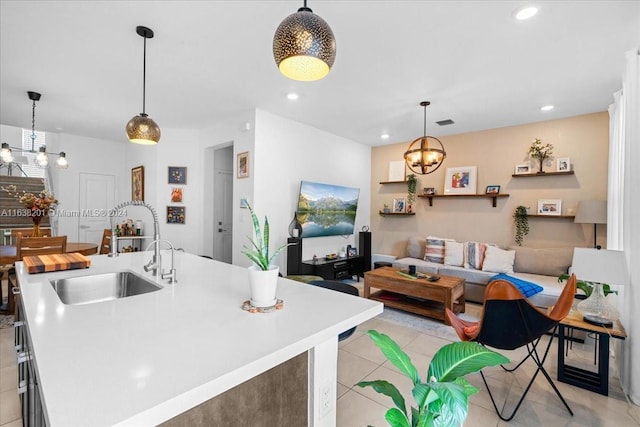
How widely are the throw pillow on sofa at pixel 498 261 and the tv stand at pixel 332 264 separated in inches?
78.7

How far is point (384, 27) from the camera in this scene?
7.38ft

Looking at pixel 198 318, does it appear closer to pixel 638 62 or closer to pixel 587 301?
pixel 587 301

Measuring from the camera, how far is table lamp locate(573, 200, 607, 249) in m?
3.71

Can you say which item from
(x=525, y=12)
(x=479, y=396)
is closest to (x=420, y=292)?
(x=479, y=396)

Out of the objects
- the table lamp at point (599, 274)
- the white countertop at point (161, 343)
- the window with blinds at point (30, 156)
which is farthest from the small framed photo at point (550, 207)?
the window with blinds at point (30, 156)

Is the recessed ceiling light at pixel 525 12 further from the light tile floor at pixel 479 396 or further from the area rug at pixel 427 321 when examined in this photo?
the area rug at pixel 427 321

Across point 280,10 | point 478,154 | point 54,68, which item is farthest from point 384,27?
point 478,154

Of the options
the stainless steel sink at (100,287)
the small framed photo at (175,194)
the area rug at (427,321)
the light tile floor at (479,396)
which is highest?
the small framed photo at (175,194)

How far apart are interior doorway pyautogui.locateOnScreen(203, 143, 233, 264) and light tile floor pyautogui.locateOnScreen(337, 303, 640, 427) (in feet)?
10.6

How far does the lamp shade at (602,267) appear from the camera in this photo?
6.68ft

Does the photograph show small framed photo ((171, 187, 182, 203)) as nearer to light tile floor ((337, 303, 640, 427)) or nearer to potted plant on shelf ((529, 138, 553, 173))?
light tile floor ((337, 303, 640, 427))

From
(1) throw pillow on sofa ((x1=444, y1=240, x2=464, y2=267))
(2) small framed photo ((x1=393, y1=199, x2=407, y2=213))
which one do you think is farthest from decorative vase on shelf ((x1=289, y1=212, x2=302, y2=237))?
(1) throw pillow on sofa ((x1=444, y1=240, x2=464, y2=267))

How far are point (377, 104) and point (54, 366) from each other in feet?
12.7

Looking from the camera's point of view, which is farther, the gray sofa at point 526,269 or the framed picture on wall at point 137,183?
the framed picture on wall at point 137,183
